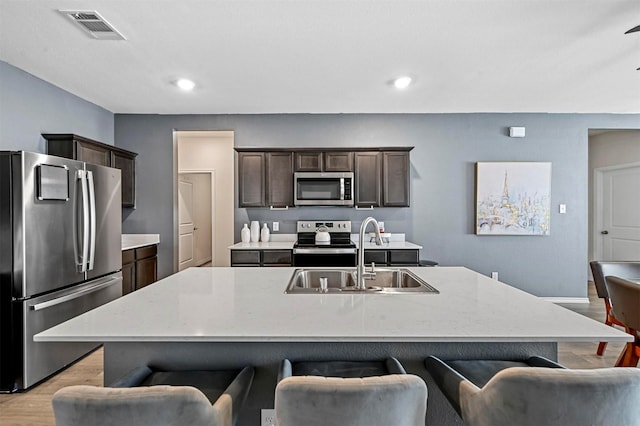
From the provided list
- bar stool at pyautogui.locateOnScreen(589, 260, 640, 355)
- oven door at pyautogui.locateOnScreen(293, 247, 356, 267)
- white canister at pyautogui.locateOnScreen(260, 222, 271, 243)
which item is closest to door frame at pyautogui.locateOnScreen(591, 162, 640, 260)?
bar stool at pyautogui.locateOnScreen(589, 260, 640, 355)

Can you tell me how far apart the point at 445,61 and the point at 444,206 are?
2.20 meters

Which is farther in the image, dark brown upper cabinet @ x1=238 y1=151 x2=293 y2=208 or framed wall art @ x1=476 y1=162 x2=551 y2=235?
framed wall art @ x1=476 y1=162 x2=551 y2=235

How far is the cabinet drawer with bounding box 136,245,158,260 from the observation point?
4227mm

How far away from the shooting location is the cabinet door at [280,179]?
446 cm

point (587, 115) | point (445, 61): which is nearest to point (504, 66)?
point (445, 61)

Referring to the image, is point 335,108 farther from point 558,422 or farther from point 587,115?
point 558,422

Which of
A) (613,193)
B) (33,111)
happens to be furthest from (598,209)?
(33,111)

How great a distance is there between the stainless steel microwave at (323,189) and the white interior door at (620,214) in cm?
459

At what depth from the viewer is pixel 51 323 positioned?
2742mm

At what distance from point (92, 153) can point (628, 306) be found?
189 inches

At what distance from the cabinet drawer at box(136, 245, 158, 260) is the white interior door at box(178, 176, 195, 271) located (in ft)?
5.95

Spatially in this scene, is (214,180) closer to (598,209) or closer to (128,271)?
(128,271)

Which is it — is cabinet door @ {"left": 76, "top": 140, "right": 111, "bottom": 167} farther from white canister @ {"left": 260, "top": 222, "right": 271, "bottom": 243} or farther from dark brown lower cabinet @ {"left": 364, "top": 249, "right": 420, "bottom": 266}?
dark brown lower cabinet @ {"left": 364, "top": 249, "right": 420, "bottom": 266}

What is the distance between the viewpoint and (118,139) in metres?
4.77
